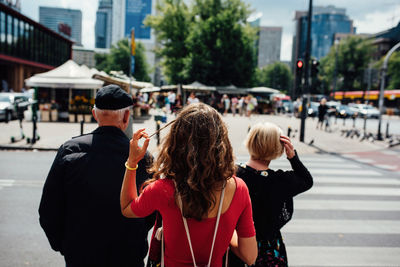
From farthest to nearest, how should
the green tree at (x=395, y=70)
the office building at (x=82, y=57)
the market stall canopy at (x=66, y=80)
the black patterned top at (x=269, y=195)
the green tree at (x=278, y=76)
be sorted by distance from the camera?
1. the green tree at (x=278, y=76)
2. the office building at (x=82, y=57)
3. the green tree at (x=395, y=70)
4. the market stall canopy at (x=66, y=80)
5. the black patterned top at (x=269, y=195)

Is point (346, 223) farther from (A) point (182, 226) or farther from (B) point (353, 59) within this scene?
(B) point (353, 59)

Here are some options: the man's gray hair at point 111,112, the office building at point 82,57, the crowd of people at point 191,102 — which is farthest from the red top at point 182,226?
the office building at point 82,57

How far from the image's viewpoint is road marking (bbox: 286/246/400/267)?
4109mm

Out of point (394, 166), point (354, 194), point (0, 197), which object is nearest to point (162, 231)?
point (0, 197)

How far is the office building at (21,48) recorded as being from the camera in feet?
127

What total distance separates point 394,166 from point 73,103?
15.7 metres

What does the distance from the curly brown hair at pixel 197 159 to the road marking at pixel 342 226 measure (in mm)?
3617

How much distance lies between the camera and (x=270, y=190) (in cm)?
240

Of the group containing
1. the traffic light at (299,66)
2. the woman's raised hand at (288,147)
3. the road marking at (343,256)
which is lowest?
the road marking at (343,256)

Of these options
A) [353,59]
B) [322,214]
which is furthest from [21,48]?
[353,59]

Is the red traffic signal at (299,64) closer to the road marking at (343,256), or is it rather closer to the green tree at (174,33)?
the road marking at (343,256)

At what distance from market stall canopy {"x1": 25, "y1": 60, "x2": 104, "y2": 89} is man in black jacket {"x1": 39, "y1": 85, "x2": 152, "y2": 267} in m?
17.7

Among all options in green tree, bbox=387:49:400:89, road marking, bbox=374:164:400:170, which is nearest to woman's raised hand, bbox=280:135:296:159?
road marking, bbox=374:164:400:170

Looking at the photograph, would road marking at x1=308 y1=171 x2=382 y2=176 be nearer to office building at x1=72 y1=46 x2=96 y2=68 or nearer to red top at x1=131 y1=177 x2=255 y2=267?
red top at x1=131 y1=177 x2=255 y2=267
